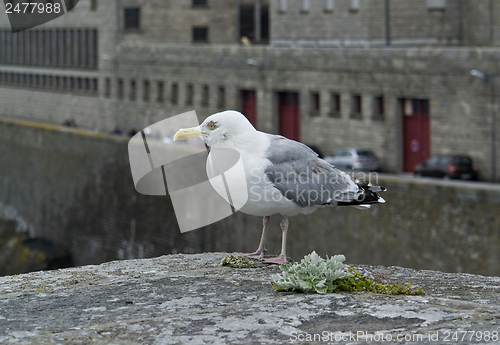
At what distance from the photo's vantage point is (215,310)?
525 centimetres

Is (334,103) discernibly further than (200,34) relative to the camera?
No

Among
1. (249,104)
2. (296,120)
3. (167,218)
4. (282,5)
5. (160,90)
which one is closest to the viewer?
(167,218)

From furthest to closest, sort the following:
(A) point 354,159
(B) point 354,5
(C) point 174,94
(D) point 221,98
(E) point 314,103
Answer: (C) point 174,94 → (D) point 221,98 → (B) point 354,5 → (E) point 314,103 → (A) point 354,159

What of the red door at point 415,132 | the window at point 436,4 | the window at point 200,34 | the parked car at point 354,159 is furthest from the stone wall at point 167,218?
the window at point 200,34

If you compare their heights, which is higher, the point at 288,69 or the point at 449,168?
the point at 288,69

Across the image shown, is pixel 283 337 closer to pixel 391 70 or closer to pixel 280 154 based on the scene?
pixel 280 154

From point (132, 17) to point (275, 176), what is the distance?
168 ft

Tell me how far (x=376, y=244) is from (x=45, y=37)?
148 feet

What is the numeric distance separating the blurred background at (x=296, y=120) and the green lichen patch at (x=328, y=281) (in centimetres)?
1618

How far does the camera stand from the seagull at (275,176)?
6441 millimetres

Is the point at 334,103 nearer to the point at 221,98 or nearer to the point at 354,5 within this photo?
the point at 354,5

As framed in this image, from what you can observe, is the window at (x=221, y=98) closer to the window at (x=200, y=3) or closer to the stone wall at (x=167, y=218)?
the stone wall at (x=167, y=218)

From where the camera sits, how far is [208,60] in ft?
153

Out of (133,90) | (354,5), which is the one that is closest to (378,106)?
(354,5)
